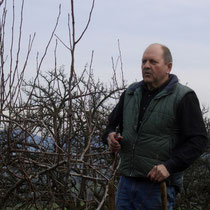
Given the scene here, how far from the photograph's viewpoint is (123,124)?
9.81ft

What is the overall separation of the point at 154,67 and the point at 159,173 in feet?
2.38

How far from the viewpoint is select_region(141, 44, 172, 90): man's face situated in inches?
112

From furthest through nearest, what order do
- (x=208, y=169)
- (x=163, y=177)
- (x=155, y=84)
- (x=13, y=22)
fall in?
(x=208, y=169) < (x=13, y=22) < (x=155, y=84) < (x=163, y=177)

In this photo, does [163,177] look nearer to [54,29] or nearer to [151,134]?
[151,134]

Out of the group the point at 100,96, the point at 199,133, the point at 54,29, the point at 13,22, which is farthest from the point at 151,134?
the point at 100,96

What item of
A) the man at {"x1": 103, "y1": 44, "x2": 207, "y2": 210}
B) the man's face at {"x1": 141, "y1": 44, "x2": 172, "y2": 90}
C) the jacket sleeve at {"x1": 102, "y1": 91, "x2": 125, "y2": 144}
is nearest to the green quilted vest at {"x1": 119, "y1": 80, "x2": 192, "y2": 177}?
the man at {"x1": 103, "y1": 44, "x2": 207, "y2": 210}

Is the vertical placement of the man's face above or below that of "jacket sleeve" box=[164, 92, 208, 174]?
above

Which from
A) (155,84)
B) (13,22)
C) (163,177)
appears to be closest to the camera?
(163,177)

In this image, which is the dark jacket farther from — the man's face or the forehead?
the forehead

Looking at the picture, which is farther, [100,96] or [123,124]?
[100,96]

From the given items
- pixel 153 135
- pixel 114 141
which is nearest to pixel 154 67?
pixel 153 135

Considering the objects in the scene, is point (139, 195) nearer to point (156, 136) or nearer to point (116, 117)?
point (156, 136)

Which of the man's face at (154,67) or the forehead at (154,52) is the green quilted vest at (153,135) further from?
the forehead at (154,52)

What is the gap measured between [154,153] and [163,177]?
230 mm
